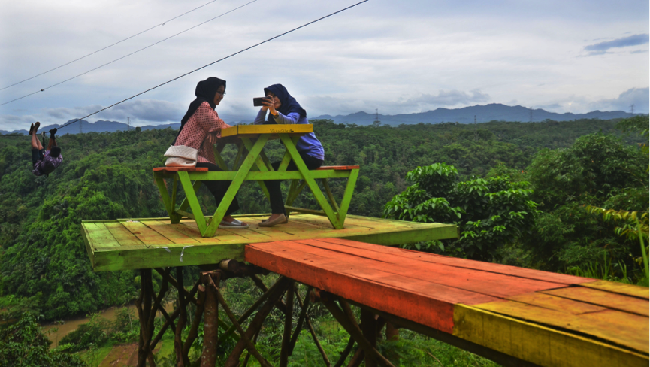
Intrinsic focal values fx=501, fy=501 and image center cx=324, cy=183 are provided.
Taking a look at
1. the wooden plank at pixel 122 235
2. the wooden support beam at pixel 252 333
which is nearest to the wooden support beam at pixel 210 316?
the wooden support beam at pixel 252 333

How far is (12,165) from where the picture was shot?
4462 centimetres

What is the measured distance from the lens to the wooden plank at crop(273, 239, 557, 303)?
1.37 meters

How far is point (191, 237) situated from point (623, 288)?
2286mm

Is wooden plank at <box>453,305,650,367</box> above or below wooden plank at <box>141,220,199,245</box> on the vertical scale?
above

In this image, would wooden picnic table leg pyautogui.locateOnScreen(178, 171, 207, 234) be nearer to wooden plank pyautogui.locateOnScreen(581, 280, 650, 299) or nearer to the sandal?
the sandal

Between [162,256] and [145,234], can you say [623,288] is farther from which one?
[145,234]

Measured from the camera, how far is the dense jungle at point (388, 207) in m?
8.53

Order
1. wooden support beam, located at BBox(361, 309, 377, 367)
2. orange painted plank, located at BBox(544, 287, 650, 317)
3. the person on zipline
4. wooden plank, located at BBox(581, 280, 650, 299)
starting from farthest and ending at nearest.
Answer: the person on zipline → wooden support beam, located at BBox(361, 309, 377, 367) → wooden plank, located at BBox(581, 280, 650, 299) → orange painted plank, located at BBox(544, 287, 650, 317)

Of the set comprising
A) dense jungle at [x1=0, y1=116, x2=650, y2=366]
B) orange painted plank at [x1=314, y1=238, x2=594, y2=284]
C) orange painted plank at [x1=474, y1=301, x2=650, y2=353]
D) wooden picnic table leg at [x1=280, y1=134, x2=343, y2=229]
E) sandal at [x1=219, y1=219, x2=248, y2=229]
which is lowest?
dense jungle at [x1=0, y1=116, x2=650, y2=366]

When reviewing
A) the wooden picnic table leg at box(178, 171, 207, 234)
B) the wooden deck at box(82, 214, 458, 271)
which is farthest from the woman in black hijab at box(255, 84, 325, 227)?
the wooden picnic table leg at box(178, 171, 207, 234)

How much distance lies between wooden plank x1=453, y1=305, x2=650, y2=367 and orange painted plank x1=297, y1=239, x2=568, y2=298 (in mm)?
166

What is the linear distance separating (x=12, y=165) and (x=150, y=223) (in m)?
48.5

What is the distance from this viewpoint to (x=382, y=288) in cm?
144

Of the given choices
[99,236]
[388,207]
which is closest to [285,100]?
[99,236]
